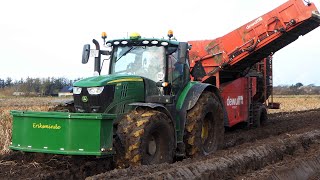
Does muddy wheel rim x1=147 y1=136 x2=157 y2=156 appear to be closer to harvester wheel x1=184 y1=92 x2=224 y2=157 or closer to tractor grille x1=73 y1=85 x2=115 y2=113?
tractor grille x1=73 y1=85 x2=115 y2=113

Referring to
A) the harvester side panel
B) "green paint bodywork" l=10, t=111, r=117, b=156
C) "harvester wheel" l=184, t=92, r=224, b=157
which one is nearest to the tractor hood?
"green paint bodywork" l=10, t=111, r=117, b=156

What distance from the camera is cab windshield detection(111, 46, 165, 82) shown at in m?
7.67

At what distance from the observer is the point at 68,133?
6008mm

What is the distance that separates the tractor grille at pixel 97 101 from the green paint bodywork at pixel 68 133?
662 millimetres

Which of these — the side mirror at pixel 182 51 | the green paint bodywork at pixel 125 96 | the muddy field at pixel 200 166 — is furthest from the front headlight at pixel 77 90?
the side mirror at pixel 182 51

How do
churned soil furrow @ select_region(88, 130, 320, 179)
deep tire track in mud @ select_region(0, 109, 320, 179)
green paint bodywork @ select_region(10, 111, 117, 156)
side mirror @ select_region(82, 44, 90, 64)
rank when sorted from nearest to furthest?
churned soil furrow @ select_region(88, 130, 320, 179) → deep tire track in mud @ select_region(0, 109, 320, 179) → green paint bodywork @ select_region(10, 111, 117, 156) → side mirror @ select_region(82, 44, 90, 64)

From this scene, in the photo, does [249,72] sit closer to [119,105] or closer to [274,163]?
[274,163]

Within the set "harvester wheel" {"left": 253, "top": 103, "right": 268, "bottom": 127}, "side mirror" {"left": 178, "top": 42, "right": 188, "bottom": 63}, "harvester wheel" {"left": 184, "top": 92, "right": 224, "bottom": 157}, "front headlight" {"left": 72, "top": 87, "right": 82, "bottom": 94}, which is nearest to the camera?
"front headlight" {"left": 72, "top": 87, "right": 82, "bottom": 94}

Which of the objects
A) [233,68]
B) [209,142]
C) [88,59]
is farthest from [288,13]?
[88,59]

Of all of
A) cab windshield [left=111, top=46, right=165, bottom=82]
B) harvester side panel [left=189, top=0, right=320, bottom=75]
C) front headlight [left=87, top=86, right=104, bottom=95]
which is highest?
harvester side panel [left=189, top=0, right=320, bottom=75]

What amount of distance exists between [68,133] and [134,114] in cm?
110

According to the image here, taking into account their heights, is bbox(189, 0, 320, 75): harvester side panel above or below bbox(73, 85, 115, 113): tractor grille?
above

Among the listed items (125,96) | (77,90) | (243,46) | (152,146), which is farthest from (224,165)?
(243,46)

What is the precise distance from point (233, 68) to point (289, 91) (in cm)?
6699
